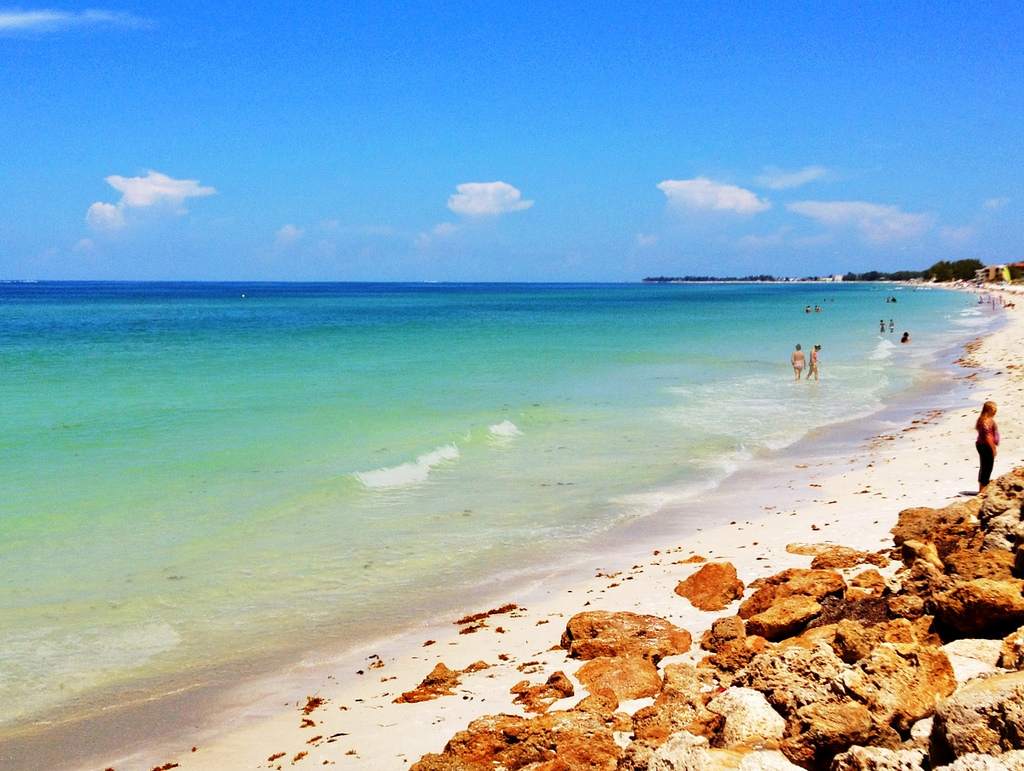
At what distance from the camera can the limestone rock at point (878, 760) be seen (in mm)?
3986

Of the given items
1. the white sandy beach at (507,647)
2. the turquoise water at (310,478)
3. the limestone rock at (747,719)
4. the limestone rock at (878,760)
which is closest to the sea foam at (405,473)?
the turquoise water at (310,478)

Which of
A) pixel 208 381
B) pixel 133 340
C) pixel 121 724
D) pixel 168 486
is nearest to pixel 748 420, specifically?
pixel 168 486

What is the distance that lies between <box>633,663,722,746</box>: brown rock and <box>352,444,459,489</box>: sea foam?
10660mm

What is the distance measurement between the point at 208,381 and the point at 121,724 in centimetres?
2621

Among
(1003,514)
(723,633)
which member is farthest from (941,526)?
(723,633)

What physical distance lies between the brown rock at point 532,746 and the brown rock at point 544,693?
2.28ft

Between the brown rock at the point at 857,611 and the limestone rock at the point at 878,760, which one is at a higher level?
the limestone rock at the point at 878,760

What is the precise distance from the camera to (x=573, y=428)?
22266 millimetres

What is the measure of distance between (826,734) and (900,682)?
0.68 meters

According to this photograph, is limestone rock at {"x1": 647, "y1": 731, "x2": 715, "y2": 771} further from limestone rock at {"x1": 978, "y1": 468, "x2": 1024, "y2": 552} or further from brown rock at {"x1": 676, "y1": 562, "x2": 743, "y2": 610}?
brown rock at {"x1": 676, "y1": 562, "x2": 743, "y2": 610}

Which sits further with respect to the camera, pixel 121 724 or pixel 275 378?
pixel 275 378

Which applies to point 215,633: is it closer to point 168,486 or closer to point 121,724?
point 121,724

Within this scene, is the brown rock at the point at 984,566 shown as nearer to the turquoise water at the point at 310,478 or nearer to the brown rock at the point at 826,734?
the brown rock at the point at 826,734

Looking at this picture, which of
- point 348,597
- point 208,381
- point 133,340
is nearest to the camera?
point 348,597
